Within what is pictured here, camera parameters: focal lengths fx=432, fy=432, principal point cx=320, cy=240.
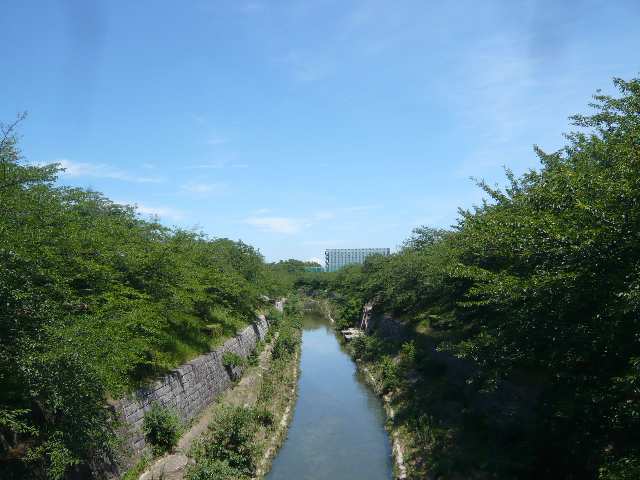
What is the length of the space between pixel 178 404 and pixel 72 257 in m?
6.15

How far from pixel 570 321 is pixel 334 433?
1100 centimetres

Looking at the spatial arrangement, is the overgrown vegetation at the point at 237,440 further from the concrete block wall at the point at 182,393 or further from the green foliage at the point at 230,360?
the green foliage at the point at 230,360

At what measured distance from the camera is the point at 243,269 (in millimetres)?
32844

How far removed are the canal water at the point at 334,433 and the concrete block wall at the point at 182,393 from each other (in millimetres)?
3558

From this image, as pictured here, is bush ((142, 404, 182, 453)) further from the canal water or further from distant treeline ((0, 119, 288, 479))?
the canal water

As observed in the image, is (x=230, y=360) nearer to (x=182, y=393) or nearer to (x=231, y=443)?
(x=182, y=393)

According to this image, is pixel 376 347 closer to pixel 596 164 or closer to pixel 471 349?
pixel 471 349

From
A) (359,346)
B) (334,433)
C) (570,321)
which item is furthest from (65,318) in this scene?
(359,346)

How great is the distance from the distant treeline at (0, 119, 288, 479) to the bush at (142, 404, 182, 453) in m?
1.07

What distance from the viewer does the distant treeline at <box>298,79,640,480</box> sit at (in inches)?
289

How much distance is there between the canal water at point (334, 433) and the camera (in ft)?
44.8

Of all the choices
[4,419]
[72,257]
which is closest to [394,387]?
[72,257]

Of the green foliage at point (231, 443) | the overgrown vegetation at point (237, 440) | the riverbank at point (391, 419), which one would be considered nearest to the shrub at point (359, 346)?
the riverbank at point (391, 419)

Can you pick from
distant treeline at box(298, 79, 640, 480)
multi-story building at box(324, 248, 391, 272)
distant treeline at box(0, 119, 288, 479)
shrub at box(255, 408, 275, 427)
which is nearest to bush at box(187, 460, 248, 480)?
distant treeline at box(0, 119, 288, 479)
